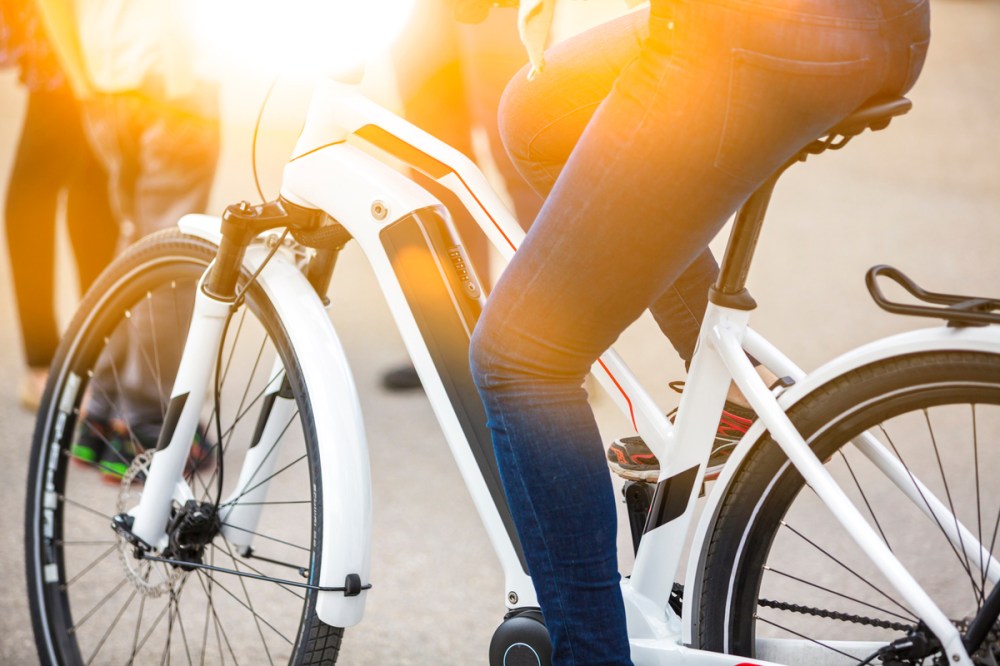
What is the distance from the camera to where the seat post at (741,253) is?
61.5 inches

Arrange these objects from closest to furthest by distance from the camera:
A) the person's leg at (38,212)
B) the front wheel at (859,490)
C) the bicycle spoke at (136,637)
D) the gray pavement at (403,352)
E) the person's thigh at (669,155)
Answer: the person's thigh at (669,155)
the front wheel at (859,490)
the bicycle spoke at (136,637)
the gray pavement at (403,352)
the person's leg at (38,212)

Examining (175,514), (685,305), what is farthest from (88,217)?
(685,305)

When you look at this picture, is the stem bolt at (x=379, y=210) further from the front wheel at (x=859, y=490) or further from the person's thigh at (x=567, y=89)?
the front wheel at (x=859, y=490)

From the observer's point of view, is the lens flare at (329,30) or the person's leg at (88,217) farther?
the person's leg at (88,217)

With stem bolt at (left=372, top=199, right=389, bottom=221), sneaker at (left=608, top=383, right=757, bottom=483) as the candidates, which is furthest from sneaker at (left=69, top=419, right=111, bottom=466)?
sneaker at (left=608, top=383, right=757, bottom=483)

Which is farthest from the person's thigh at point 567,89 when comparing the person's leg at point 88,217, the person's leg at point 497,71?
the person's leg at point 88,217

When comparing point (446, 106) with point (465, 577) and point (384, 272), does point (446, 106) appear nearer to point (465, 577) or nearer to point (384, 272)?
point (465, 577)

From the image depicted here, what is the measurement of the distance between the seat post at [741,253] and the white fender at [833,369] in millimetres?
106

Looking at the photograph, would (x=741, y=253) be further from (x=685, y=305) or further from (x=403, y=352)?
(x=403, y=352)

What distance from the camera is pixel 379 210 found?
1.83 m

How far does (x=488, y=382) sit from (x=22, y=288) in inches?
116

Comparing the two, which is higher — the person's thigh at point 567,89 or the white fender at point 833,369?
the person's thigh at point 567,89

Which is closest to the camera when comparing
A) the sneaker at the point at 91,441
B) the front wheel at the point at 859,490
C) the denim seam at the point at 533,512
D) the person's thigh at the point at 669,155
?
the person's thigh at the point at 669,155

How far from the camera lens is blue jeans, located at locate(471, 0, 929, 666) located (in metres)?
1.36
